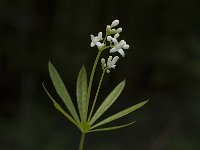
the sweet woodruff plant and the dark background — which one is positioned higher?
the dark background

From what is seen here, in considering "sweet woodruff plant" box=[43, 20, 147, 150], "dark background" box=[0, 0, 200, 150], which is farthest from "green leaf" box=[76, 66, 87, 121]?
"dark background" box=[0, 0, 200, 150]

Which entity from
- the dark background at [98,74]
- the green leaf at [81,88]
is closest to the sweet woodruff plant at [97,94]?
the green leaf at [81,88]

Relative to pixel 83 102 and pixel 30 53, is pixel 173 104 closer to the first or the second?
pixel 30 53

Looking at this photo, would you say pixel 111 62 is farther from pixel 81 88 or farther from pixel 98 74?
pixel 98 74

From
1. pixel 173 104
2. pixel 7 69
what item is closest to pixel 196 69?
pixel 173 104

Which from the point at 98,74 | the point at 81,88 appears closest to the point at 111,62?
the point at 81,88

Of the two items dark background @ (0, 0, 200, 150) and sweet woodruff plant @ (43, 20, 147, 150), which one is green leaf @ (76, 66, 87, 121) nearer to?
sweet woodruff plant @ (43, 20, 147, 150)

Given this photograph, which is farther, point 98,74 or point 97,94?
point 98,74

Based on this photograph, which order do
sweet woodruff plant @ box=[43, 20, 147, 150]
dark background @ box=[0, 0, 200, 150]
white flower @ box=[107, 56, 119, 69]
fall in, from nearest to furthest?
sweet woodruff plant @ box=[43, 20, 147, 150] → white flower @ box=[107, 56, 119, 69] → dark background @ box=[0, 0, 200, 150]
